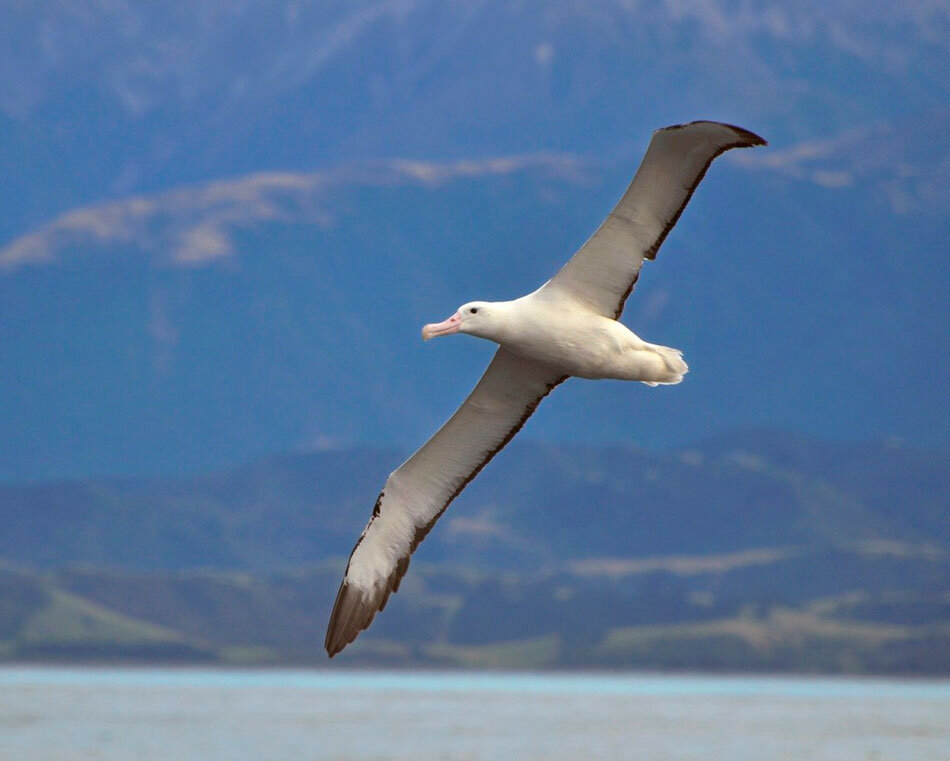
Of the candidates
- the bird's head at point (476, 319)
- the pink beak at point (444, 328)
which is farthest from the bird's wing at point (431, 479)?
the pink beak at point (444, 328)

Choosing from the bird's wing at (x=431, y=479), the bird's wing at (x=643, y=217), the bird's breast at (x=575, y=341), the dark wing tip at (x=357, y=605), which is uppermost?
the bird's wing at (x=643, y=217)

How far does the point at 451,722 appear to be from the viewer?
191 ft

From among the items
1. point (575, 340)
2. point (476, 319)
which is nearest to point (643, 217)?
point (575, 340)

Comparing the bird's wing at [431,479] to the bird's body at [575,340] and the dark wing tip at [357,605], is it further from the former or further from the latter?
the bird's body at [575,340]

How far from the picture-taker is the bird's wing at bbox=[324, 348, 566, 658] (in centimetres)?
1897

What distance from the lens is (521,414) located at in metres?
19.3

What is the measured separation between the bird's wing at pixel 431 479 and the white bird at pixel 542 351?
11 millimetres

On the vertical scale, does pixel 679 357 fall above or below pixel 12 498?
below

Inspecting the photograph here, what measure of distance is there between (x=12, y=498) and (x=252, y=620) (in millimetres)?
51867

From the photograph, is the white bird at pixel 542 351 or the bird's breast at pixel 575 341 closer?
the white bird at pixel 542 351

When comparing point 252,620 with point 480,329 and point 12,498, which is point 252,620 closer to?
point 12,498

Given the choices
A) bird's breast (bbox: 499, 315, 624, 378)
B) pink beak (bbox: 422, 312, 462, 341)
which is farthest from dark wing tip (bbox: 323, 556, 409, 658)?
pink beak (bbox: 422, 312, 462, 341)

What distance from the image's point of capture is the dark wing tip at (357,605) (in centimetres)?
1873

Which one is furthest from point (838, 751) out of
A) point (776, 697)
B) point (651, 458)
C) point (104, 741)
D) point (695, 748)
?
point (651, 458)
